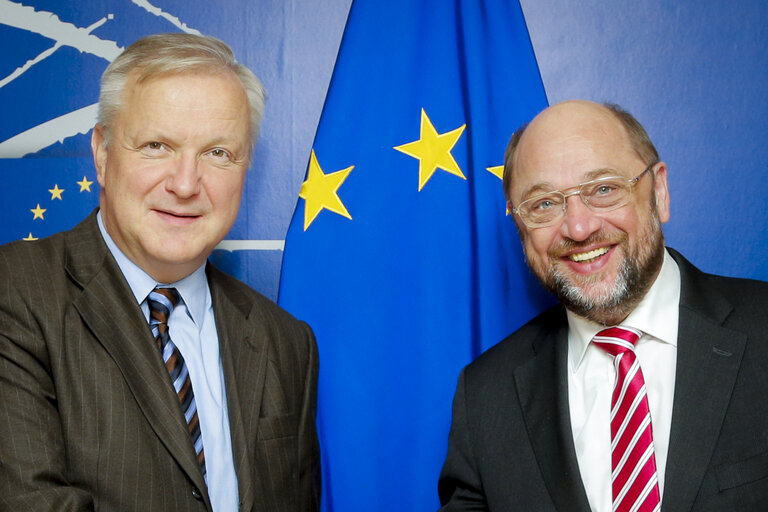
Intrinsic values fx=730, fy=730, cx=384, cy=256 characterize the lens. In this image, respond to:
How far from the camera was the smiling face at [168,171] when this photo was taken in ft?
6.36

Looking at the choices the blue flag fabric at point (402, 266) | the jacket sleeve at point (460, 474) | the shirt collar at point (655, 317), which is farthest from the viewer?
the blue flag fabric at point (402, 266)

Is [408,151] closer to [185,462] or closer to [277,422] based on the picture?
[277,422]

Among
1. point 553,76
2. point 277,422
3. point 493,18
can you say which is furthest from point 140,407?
point 553,76

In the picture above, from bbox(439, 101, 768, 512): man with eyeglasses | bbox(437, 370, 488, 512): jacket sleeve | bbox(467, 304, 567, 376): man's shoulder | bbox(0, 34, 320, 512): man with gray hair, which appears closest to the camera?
bbox(0, 34, 320, 512): man with gray hair

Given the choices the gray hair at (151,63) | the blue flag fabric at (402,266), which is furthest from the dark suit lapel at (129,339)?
the blue flag fabric at (402,266)

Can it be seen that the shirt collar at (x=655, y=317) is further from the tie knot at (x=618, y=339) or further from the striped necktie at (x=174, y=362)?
the striped necktie at (x=174, y=362)

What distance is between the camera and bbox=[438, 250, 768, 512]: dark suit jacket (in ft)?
5.90

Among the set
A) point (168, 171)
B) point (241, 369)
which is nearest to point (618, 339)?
point (241, 369)

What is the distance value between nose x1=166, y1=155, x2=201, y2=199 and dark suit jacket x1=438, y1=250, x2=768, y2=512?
102 cm

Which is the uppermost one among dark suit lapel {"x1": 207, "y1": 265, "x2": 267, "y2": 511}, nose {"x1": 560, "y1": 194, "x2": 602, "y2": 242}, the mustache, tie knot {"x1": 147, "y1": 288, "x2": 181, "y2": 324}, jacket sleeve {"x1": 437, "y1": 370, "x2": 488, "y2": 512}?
nose {"x1": 560, "y1": 194, "x2": 602, "y2": 242}

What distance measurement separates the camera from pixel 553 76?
9.27 ft

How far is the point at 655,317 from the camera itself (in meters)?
2.05

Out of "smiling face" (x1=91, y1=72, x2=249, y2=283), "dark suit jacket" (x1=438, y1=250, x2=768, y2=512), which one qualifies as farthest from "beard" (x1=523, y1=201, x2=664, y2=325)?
"smiling face" (x1=91, y1=72, x2=249, y2=283)

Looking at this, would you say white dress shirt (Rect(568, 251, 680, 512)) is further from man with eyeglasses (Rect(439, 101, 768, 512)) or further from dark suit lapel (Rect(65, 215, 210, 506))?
dark suit lapel (Rect(65, 215, 210, 506))
